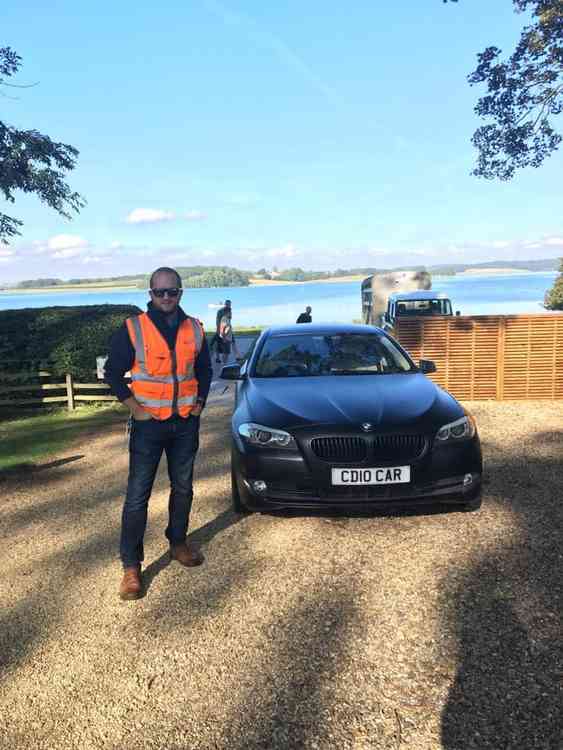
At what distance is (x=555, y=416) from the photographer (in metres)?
9.21

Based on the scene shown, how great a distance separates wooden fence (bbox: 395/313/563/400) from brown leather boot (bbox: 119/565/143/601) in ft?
25.4

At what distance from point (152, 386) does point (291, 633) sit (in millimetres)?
1716

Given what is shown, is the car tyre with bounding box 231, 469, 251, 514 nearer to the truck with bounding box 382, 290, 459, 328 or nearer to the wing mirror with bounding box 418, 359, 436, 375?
the wing mirror with bounding box 418, 359, 436, 375

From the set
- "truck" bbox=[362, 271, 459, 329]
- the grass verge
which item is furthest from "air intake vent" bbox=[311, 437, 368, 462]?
"truck" bbox=[362, 271, 459, 329]

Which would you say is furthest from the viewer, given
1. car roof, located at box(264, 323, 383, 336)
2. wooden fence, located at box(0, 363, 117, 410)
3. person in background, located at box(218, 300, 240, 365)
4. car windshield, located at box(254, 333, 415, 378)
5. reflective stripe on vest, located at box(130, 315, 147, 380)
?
person in background, located at box(218, 300, 240, 365)

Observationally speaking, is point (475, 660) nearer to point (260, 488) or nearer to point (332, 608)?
point (332, 608)

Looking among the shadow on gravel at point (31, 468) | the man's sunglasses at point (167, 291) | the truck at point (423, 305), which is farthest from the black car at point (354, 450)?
the truck at point (423, 305)

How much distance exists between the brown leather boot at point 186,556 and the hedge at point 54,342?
Result: 755 centimetres

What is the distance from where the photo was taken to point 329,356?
5.70 m

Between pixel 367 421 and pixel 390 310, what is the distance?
1452 centimetres

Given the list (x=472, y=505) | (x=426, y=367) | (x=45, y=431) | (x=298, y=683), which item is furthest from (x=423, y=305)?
(x=298, y=683)

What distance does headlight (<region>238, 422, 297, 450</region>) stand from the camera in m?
4.25

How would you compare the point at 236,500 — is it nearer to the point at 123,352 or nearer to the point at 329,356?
the point at 329,356

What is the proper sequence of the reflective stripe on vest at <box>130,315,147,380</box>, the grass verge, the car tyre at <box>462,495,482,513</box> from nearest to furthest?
the reflective stripe on vest at <box>130,315,147,380</box>
the car tyre at <box>462,495,482,513</box>
the grass verge
